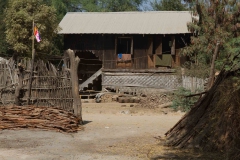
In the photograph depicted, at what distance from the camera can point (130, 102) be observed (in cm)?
2314

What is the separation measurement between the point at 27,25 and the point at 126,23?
21.6ft

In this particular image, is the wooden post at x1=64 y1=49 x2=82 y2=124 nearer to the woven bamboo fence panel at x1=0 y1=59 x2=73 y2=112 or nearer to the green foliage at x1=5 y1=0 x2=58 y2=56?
the woven bamboo fence panel at x1=0 y1=59 x2=73 y2=112

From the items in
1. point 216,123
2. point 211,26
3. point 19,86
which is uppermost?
point 211,26

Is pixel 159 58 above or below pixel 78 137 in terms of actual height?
above

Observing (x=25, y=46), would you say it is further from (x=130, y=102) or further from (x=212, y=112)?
(x=212, y=112)

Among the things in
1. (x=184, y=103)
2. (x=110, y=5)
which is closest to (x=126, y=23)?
(x=184, y=103)

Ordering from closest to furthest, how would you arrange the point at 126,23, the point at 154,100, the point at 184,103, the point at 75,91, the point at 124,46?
1. the point at 75,91
2. the point at 184,103
3. the point at 154,100
4. the point at 126,23
5. the point at 124,46

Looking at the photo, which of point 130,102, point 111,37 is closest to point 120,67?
point 111,37

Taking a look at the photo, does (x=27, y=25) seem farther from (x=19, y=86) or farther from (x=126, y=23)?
(x=19, y=86)

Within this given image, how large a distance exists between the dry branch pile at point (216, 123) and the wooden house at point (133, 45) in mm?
16290

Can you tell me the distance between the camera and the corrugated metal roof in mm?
26748

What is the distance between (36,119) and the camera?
36.7ft

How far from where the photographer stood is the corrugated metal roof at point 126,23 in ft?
87.8

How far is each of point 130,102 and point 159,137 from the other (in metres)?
12.7
